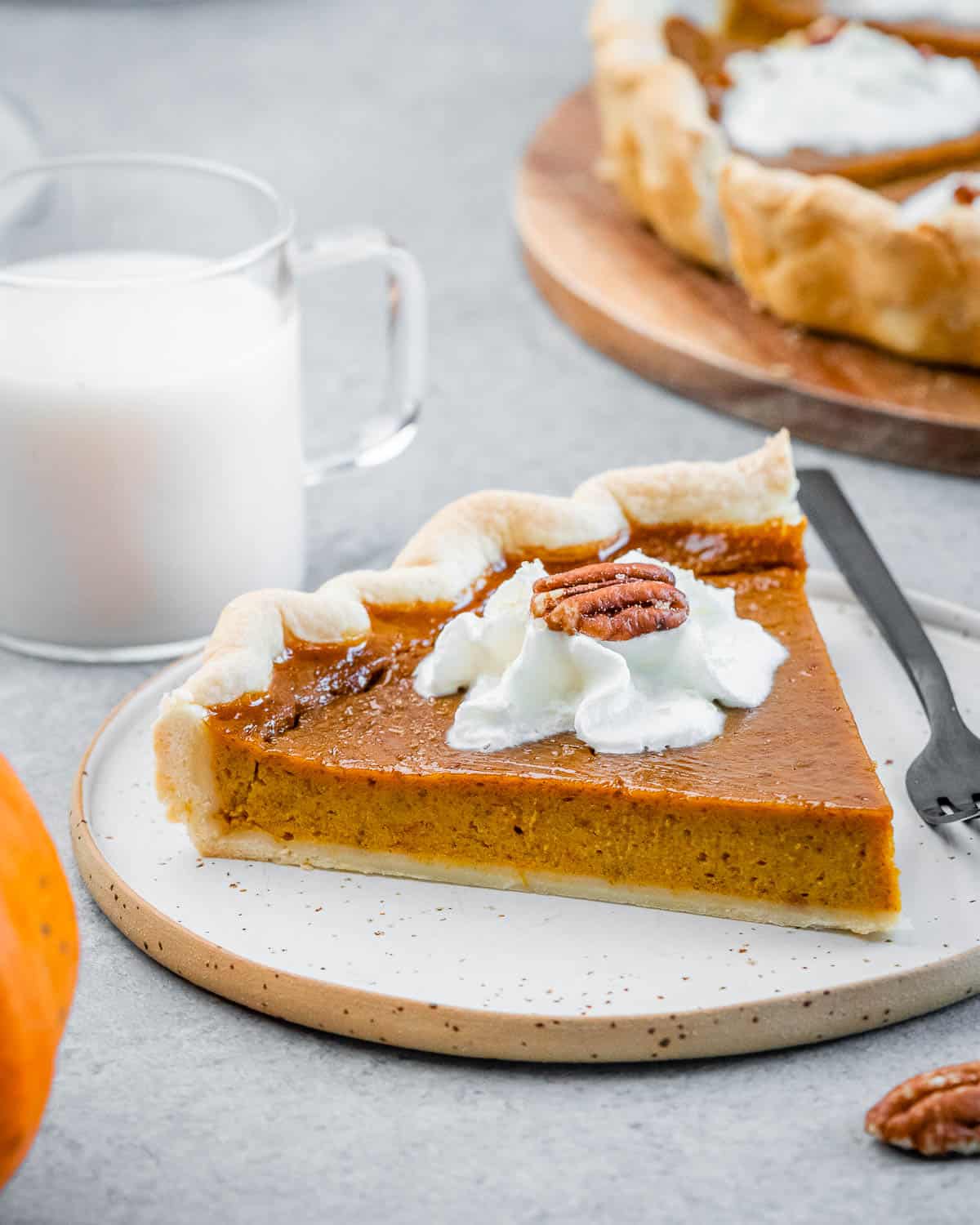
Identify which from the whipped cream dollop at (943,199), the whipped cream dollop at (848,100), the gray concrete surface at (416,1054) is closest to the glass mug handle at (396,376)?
the gray concrete surface at (416,1054)

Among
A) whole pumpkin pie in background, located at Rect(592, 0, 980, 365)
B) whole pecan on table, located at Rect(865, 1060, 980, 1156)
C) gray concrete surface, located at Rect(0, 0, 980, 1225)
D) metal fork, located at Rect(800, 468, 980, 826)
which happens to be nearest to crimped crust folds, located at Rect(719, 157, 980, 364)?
whole pumpkin pie in background, located at Rect(592, 0, 980, 365)

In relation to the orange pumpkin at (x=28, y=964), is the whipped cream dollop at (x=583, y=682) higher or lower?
lower

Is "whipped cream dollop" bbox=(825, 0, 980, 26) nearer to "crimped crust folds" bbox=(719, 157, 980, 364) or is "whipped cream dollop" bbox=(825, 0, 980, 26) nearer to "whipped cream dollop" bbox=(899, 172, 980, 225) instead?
"whipped cream dollop" bbox=(899, 172, 980, 225)

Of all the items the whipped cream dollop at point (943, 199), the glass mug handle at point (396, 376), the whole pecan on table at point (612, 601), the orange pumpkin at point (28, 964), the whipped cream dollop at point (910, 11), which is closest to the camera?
the orange pumpkin at point (28, 964)

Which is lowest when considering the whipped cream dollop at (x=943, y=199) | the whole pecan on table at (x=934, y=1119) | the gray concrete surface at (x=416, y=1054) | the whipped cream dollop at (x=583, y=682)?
the gray concrete surface at (x=416, y=1054)

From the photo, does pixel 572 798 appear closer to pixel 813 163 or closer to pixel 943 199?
pixel 943 199

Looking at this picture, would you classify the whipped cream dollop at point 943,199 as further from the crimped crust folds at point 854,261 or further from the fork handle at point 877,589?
the fork handle at point 877,589

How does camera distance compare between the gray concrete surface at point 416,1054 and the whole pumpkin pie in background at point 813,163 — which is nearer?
the gray concrete surface at point 416,1054

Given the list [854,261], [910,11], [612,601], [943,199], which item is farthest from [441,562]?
[910,11]
